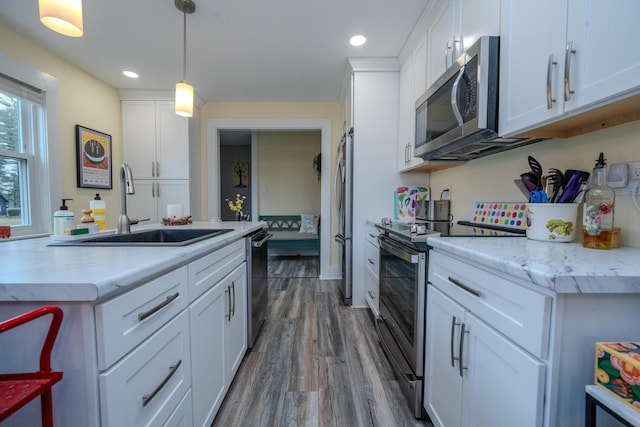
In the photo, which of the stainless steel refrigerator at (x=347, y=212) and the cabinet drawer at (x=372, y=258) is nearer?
the cabinet drawer at (x=372, y=258)

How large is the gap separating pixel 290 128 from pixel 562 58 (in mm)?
3229

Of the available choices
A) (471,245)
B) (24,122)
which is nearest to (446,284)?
(471,245)

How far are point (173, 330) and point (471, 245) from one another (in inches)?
43.7

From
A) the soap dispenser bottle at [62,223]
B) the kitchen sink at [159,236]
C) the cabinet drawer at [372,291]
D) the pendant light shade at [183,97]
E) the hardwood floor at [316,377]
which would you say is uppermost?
the pendant light shade at [183,97]

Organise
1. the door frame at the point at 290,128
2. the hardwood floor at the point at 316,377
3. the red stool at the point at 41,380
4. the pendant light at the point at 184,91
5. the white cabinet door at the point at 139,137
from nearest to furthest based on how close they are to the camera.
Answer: the red stool at the point at 41,380 → the hardwood floor at the point at 316,377 → the pendant light at the point at 184,91 → the white cabinet door at the point at 139,137 → the door frame at the point at 290,128

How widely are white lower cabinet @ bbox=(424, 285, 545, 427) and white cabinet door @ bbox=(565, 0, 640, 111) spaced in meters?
0.79

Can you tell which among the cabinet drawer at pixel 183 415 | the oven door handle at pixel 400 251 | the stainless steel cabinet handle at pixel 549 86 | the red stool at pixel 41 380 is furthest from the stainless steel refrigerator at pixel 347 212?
the red stool at pixel 41 380

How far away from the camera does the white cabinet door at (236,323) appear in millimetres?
1439

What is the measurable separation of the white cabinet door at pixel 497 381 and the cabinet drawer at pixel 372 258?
4.06 feet

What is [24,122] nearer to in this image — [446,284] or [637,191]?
[446,284]

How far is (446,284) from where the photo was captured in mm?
1119

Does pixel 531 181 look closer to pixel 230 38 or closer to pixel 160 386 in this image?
pixel 160 386

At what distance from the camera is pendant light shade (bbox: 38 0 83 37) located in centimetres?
104

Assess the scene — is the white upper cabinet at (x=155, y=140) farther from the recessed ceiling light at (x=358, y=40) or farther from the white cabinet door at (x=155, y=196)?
the recessed ceiling light at (x=358, y=40)
